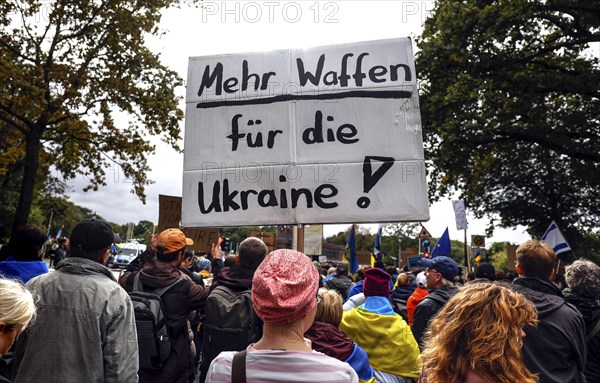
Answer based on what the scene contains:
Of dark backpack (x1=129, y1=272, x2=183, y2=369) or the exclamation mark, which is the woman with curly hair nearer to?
the exclamation mark

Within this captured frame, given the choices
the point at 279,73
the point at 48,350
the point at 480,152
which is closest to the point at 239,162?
the point at 279,73

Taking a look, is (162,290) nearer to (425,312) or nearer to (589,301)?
(425,312)

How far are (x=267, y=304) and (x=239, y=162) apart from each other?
89.1 inches

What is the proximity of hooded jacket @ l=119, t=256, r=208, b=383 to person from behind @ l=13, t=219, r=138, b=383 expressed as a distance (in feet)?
2.64

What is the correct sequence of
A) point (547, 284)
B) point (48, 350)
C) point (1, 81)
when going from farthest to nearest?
1. point (1, 81)
2. point (547, 284)
3. point (48, 350)

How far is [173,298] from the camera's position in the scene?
342cm

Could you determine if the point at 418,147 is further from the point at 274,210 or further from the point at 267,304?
the point at 267,304

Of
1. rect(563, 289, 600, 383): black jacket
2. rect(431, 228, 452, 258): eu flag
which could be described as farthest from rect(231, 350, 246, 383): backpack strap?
rect(431, 228, 452, 258): eu flag

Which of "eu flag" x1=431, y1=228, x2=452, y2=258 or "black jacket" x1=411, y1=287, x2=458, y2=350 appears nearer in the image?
"black jacket" x1=411, y1=287, x2=458, y2=350

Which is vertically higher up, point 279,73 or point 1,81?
point 1,81

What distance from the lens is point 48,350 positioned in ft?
8.00

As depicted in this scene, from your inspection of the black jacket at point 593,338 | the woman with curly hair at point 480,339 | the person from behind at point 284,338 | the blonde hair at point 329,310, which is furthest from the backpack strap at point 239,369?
the black jacket at point 593,338

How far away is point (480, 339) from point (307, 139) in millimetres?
2295

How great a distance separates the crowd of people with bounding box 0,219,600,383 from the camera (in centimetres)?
165
